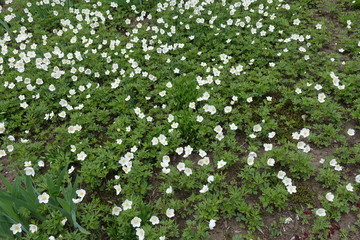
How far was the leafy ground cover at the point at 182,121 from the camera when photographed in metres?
3.54

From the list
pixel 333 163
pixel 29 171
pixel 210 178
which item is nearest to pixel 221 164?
pixel 210 178

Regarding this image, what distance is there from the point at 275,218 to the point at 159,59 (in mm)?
3517

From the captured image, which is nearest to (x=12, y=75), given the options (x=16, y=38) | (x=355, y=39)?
(x=16, y=38)

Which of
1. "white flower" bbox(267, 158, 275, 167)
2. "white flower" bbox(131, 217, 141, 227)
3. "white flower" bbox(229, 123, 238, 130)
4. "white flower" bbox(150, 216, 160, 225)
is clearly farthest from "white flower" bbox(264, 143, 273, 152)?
"white flower" bbox(131, 217, 141, 227)

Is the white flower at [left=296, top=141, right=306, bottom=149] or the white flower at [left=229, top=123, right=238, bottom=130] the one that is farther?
the white flower at [left=229, top=123, right=238, bottom=130]

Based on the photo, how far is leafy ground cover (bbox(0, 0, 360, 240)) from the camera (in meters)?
3.54

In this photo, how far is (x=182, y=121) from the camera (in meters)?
4.40

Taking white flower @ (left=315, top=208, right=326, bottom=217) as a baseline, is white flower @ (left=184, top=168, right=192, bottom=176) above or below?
above

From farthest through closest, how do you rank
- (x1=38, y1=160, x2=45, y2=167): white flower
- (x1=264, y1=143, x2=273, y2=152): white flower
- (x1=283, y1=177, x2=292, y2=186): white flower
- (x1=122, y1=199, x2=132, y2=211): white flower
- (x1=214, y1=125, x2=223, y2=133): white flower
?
(x1=214, y1=125, x2=223, y2=133): white flower < (x1=38, y1=160, x2=45, y2=167): white flower < (x1=264, y1=143, x2=273, y2=152): white flower < (x1=283, y1=177, x2=292, y2=186): white flower < (x1=122, y1=199, x2=132, y2=211): white flower

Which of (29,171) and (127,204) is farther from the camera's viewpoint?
(29,171)

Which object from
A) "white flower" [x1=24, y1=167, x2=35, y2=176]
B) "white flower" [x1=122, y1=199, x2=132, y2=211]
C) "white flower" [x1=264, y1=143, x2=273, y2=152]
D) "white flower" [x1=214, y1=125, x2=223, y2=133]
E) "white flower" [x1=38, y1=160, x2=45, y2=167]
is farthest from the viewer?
"white flower" [x1=214, y1=125, x2=223, y2=133]

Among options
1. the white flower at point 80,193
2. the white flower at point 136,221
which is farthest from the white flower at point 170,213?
the white flower at point 80,193

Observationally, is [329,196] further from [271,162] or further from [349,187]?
[271,162]

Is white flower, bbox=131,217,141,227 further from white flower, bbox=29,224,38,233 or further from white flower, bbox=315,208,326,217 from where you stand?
white flower, bbox=315,208,326,217
